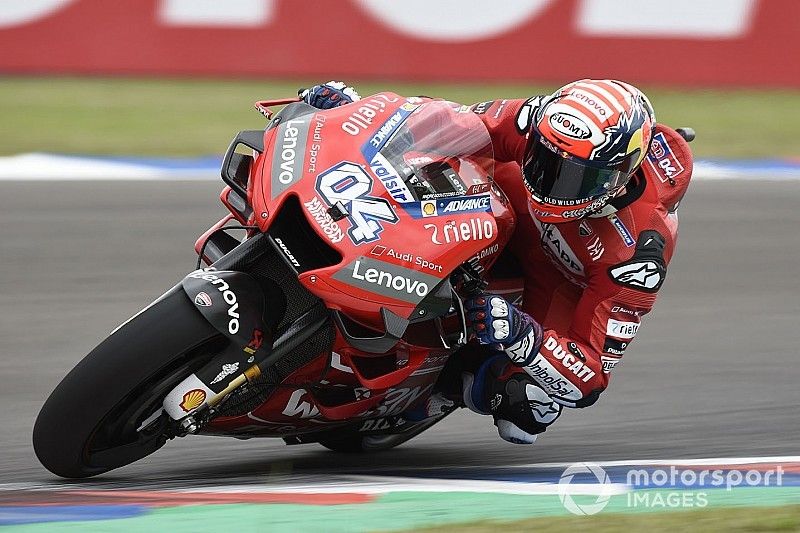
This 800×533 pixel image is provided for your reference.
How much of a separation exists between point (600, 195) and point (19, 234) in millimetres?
4721

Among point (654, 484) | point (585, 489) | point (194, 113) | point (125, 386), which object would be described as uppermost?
point (125, 386)

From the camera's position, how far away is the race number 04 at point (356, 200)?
356cm

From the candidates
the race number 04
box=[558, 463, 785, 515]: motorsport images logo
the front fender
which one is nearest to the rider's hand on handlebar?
the race number 04

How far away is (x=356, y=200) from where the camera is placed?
3.60 metres

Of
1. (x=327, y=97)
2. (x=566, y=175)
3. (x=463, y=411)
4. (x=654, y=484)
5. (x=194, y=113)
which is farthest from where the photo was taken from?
(x=194, y=113)

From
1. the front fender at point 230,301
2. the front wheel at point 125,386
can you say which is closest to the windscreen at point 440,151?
the front fender at point 230,301

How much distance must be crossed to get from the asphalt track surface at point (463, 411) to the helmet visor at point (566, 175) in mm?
1224

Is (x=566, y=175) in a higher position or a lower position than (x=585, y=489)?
higher

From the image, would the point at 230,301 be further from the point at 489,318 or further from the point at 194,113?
the point at 194,113

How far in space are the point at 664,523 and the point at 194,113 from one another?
874cm

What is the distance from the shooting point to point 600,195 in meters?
3.94

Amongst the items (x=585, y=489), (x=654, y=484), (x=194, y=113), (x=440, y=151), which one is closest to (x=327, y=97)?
(x=440, y=151)

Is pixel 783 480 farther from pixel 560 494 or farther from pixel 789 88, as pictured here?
pixel 789 88

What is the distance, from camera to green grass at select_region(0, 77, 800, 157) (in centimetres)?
1056
